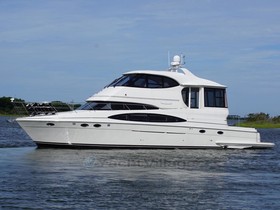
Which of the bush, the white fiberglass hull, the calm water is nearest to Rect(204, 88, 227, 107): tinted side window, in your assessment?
the white fiberglass hull

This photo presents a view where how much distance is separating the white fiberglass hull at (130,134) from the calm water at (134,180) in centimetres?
85

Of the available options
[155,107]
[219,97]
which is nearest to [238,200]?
[155,107]

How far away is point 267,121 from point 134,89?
61.0 meters

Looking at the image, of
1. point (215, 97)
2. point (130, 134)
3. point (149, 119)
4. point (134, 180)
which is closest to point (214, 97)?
point (215, 97)

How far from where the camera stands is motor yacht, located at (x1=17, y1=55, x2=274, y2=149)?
2847cm

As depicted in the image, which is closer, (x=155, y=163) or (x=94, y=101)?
(x=155, y=163)

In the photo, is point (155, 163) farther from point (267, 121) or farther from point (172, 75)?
point (267, 121)

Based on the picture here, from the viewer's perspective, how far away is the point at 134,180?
18.4 meters

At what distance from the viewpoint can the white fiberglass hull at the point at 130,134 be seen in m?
28.3

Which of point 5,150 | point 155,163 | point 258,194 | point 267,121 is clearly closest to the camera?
point 258,194

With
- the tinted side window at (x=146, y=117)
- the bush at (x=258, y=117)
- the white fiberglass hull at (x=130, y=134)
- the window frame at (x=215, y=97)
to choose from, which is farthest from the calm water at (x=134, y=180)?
the bush at (x=258, y=117)

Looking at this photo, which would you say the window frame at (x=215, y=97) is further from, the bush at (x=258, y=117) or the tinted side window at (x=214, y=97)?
the bush at (x=258, y=117)

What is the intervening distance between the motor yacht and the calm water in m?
0.98

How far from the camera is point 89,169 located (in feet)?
68.6
